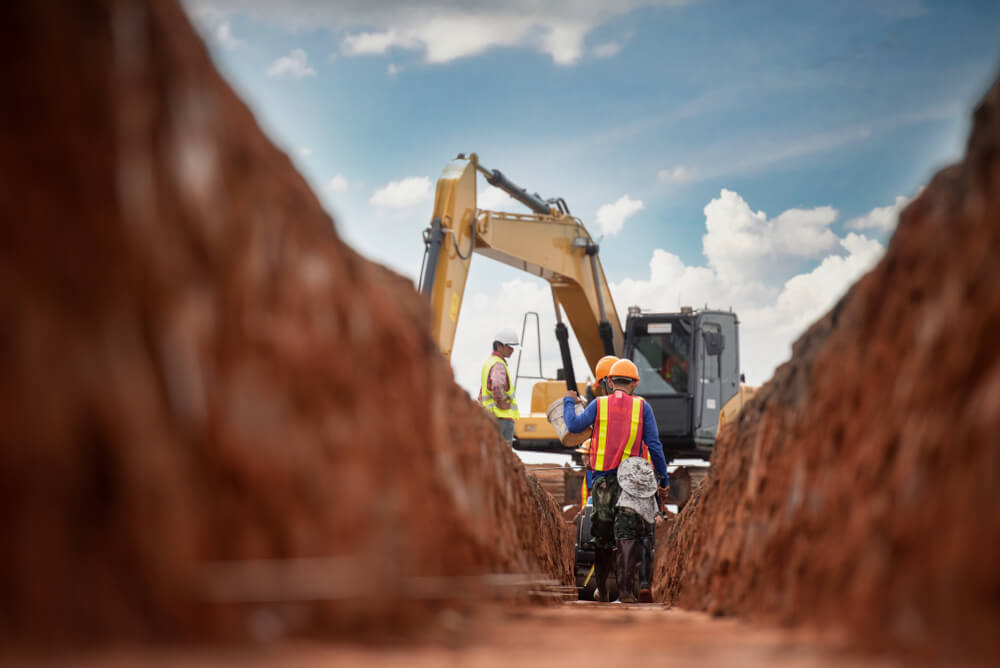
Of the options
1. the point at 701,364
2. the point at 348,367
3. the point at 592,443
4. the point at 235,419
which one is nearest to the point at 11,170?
the point at 235,419

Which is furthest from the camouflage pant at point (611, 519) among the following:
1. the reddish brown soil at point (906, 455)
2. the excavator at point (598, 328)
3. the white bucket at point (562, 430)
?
the excavator at point (598, 328)

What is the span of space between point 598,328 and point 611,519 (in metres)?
8.47

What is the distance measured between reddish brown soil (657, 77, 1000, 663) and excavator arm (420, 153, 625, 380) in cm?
794

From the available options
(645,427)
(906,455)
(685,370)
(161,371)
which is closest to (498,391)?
(645,427)

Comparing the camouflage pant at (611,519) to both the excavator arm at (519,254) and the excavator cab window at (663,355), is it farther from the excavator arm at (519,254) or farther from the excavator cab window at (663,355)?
Result: the excavator cab window at (663,355)

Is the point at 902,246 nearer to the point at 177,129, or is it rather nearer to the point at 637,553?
the point at 177,129

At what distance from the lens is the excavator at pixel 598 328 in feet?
43.1

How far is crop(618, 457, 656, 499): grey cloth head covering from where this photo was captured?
7.38 m

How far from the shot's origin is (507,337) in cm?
1283

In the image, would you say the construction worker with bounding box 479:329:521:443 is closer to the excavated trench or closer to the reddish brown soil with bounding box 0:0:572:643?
the excavated trench

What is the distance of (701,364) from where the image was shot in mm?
14430

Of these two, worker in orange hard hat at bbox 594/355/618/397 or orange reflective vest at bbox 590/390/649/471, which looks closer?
orange reflective vest at bbox 590/390/649/471

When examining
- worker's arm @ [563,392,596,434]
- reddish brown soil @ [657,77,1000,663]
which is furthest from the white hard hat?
reddish brown soil @ [657,77,1000,663]

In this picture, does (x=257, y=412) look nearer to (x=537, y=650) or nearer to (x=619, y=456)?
(x=537, y=650)
